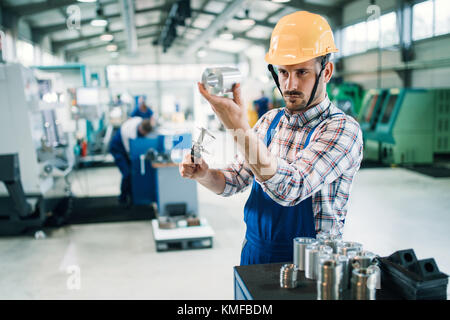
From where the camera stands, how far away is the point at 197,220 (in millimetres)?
4965

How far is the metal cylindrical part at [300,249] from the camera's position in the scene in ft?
4.54

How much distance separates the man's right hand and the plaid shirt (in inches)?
6.7

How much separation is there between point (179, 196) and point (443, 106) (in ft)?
24.4

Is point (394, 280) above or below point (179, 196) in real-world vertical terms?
above

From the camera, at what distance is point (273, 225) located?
159 cm

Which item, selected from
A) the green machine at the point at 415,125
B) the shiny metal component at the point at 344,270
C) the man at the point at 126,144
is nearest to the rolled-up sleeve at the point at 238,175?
the shiny metal component at the point at 344,270

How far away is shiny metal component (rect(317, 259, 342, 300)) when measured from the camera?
118 centimetres

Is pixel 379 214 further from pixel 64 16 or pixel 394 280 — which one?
pixel 64 16

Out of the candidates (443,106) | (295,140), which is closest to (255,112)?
(443,106)

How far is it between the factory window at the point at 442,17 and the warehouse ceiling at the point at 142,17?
172 inches

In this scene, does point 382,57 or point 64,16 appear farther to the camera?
point 64,16

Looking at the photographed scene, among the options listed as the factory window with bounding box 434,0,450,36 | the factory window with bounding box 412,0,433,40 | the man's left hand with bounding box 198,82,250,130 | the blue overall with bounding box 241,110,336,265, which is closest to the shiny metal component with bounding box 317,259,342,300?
the blue overall with bounding box 241,110,336,265

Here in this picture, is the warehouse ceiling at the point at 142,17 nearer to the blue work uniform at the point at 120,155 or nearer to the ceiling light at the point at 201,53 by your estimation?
the ceiling light at the point at 201,53
